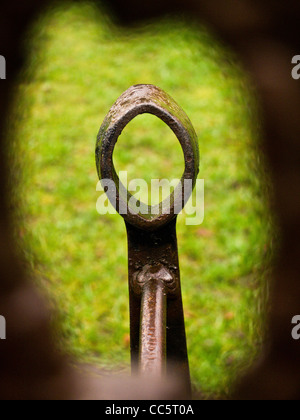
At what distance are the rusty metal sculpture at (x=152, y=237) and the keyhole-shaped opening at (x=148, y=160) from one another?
66.2 inches

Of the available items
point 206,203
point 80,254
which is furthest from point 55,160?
point 206,203

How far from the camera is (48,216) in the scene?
9.53 feet

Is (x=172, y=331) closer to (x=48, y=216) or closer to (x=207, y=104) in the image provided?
(x=48, y=216)

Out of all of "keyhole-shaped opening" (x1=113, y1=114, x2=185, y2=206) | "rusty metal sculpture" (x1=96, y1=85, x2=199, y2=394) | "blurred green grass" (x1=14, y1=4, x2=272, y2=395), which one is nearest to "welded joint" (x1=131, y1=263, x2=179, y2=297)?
"rusty metal sculpture" (x1=96, y1=85, x2=199, y2=394)

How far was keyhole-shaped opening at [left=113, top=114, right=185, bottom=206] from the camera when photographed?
9.79ft

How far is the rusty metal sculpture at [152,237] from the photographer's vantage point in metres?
1.00

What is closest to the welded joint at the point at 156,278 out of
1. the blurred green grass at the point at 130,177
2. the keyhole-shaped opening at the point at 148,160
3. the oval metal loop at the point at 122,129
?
the oval metal loop at the point at 122,129

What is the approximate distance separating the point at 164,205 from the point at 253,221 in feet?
5.83

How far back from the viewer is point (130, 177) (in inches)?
120

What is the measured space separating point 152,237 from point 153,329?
217mm

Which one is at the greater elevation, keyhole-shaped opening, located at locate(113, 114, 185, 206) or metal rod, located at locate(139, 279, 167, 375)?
keyhole-shaped opening, located at locate(113, 114, 185, 206)

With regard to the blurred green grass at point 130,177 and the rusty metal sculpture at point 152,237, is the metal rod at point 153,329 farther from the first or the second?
the blurred green grass at point 130,177

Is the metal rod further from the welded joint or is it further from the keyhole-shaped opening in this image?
the keyhole-shaped opening

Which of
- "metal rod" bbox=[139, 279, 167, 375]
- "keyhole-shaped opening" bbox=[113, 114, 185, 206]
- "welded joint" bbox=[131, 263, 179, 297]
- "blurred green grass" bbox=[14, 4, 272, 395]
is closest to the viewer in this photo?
"metal rod" bbox=[139, 279, 167, 375]
